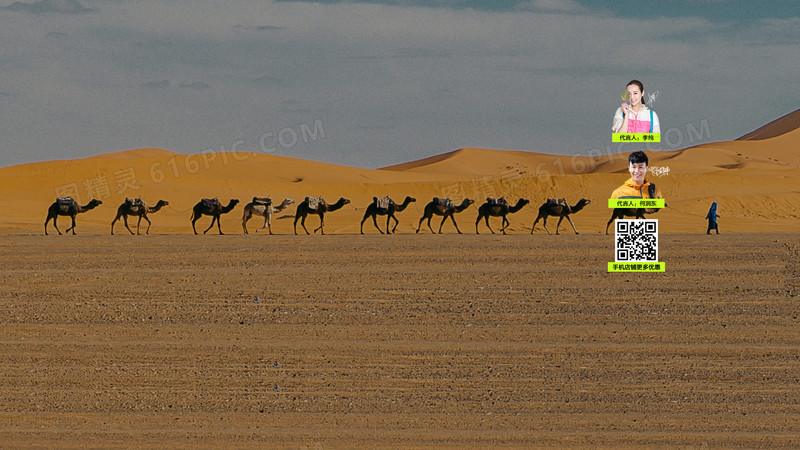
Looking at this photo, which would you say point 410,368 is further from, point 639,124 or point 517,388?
point 639,124

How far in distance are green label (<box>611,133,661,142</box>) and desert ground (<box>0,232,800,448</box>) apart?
2.54 meters

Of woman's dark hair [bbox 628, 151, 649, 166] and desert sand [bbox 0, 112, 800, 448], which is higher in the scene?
woman's dark hair [bbox 628, 151, 649, 166]

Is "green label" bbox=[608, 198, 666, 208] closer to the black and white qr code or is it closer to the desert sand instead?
the black and white qr code

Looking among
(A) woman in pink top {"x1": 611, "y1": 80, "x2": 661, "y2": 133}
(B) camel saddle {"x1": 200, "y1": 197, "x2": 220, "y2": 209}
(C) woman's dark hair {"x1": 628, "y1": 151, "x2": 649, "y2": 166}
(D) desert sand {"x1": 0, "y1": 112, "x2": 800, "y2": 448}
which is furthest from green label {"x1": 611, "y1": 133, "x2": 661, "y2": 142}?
(B) camel saddle {"x1": 200, "y1": 197, "x2": 220, "y2": 209}

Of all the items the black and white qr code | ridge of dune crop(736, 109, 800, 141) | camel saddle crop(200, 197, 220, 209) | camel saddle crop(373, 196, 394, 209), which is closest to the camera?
the black and white qr code

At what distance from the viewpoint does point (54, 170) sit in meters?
60.5

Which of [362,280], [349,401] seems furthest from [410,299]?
[349,401]

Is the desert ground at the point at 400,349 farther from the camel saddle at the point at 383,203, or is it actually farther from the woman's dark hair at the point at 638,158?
the camel saddle at the point at 383,203

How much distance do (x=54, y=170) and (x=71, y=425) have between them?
54894 millimetres

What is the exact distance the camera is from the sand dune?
34.8 m

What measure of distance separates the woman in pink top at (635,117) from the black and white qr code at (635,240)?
1.00 m

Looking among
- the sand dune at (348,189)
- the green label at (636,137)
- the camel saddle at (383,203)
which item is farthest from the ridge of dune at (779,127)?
the green label at (636,137)

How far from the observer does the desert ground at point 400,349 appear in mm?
8953

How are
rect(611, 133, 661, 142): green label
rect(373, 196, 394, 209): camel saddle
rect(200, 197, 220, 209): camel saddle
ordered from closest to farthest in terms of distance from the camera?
rect(611, 133, 661, 142): green label < rect(373, 196, 394, 209): camel saddle < rect(200, 197, 220, 209): camel saddle
